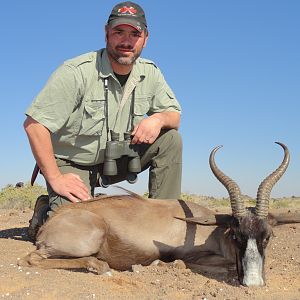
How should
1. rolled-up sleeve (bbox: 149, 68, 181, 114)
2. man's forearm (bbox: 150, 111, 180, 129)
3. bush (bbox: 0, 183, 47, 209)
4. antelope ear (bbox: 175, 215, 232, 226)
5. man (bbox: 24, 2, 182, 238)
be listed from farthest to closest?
bush (bbox: 0, 183, 47, 209)
rolled-up sleeve (bbox: 149, 68, 181, 114)
man's forearm (bbox: 150, 111, 180, 129)
man (bbox: 24, 2, 182, 238)
antelope ear (bbox: 175, 215, 232, 226)

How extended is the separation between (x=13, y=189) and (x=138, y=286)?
13.3 meters

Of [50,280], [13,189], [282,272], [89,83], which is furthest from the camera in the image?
[13,189]

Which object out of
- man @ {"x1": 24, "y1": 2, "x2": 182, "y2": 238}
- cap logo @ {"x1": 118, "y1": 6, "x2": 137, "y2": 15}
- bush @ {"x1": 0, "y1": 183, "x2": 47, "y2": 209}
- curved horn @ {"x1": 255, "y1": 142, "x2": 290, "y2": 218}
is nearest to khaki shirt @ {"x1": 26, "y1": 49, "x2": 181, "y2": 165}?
man @ {"x1": 24, "y1": 2, "x2": 182, "y2": 238}

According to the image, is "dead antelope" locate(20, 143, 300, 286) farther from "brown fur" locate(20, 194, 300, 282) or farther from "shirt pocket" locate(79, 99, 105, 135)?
"shirt pocket" locate(79, 99, 105, 135)

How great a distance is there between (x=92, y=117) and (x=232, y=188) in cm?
228

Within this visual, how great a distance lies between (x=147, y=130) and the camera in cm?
734

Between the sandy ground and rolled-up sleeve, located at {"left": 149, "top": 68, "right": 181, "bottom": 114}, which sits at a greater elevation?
rolled-up sleeve, located at {"left": 149, "top": 68, "right": 181, "bottom": 114}

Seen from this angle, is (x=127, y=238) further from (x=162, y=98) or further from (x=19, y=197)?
(x=19, y=197)

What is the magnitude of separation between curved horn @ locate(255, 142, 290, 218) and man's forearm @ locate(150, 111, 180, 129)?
1842mm

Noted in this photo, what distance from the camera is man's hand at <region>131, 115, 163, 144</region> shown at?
24.1 ft

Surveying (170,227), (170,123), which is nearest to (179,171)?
(170,123)

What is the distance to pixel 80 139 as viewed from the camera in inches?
291

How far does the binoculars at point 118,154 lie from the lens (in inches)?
289

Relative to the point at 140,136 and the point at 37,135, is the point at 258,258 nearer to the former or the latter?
the point at 140,136
